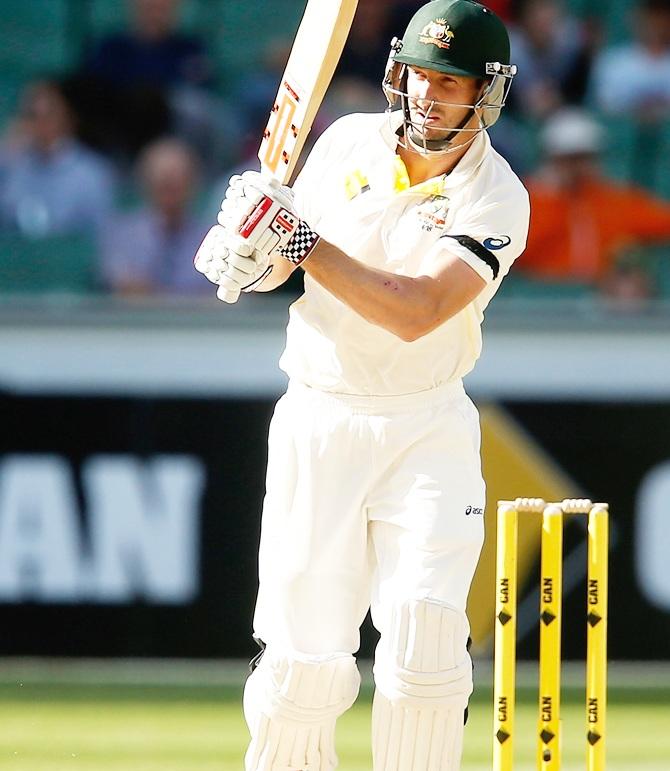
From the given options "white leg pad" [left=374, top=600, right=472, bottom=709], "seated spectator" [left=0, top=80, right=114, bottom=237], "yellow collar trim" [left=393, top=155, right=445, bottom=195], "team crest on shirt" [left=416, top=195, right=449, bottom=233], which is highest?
"yellow collar trim" [left=393, top=155, right=445, bottom=195]

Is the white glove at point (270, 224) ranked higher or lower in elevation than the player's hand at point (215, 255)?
higher

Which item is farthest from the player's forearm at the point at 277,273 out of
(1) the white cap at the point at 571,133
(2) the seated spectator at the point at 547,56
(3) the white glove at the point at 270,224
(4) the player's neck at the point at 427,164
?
(2) the seated spectator at the point at 547,56

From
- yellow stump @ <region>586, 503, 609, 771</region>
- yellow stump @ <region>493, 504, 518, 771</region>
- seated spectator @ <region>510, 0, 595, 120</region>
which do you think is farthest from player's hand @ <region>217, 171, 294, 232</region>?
seated spectator @ <region>510, 0, 595, 120</region>

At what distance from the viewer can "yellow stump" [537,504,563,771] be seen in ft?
11.6

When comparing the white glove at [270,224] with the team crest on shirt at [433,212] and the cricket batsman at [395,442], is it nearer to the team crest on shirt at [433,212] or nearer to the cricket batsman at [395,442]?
the cricket batsman at [395,442]

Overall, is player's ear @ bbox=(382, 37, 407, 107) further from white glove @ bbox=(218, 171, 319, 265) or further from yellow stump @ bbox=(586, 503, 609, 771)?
yellow stump @ bbox=(586, 503, 609, 771)

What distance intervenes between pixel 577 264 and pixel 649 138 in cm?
96

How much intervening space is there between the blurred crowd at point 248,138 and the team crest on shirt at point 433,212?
2991mm

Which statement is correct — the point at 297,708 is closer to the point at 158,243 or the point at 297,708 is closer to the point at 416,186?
the point at 416,186

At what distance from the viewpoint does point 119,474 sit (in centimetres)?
590

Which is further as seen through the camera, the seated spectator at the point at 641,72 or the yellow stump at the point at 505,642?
the seated spectator at the point at 641,72

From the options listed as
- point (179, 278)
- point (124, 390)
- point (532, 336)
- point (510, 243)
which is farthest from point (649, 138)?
point (510, 243)

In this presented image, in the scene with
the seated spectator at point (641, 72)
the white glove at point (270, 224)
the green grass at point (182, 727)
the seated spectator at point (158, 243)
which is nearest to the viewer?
the white glove at point (270, 224)

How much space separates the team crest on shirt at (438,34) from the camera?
3.51m
